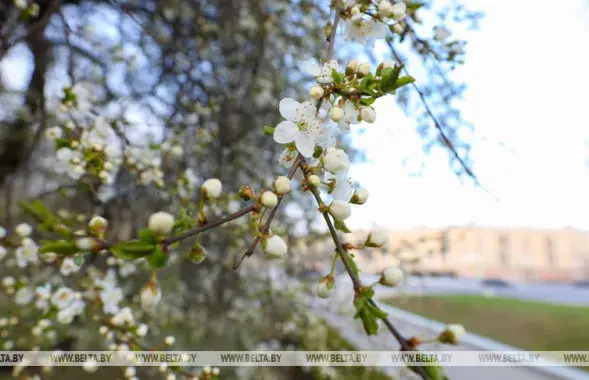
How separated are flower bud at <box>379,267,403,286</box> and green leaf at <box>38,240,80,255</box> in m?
0.38

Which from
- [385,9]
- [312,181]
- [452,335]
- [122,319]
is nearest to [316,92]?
[312,181]

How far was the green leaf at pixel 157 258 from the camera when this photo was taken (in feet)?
1.29

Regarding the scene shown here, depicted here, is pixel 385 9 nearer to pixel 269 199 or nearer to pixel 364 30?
pixel 364 30

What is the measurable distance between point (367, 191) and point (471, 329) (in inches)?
240

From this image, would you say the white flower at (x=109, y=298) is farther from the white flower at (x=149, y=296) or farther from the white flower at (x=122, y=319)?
the white flower at (x=149, y=296)

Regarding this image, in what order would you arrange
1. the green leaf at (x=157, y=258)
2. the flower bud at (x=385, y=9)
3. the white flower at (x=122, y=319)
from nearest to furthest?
the green leaf at (x=157, y=258) < the flower bud at (x=385, y=9) < the white flower at (x=122, y=319)

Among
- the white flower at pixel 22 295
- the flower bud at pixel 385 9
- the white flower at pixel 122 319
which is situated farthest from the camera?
the white flower at pixel 22 295

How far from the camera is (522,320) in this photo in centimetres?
604

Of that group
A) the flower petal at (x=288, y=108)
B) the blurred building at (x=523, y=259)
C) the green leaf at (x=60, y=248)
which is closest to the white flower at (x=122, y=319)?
the green leaf at (x=60, y=248)

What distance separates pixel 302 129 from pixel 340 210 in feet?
0.49

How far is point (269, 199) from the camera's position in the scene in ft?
1.49

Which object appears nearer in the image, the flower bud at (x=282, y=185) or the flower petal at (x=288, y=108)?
the flower bud at (x=282, y=185)

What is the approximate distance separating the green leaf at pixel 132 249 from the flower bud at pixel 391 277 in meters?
0.30

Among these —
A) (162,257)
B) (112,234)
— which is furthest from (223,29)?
(162,257)
